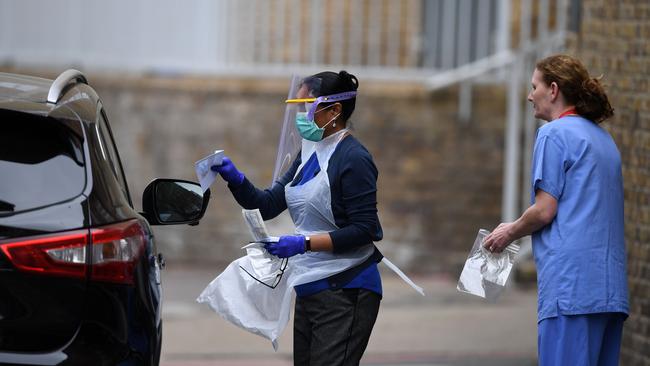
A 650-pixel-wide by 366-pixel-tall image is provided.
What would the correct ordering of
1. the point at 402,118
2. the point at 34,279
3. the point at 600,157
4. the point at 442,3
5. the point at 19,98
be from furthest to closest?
the point at 442,3, the point at 402,118, the point at 600,157, the point at 19,98, the point at 34,279

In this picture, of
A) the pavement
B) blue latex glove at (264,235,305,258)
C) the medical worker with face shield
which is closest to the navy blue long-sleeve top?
the medical worker with face shield

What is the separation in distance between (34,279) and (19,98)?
0.69 meters

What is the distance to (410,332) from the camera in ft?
30.1

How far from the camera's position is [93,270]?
3822 mm

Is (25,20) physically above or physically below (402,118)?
above

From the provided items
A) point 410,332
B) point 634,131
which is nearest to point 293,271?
point 634,131

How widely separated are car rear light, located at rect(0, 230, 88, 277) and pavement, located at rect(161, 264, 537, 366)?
4.15 m

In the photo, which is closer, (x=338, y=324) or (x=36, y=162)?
(x=36, y=162)

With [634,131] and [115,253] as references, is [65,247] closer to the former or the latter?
[115,253]

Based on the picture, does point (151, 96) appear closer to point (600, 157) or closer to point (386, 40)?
point (386, 40)

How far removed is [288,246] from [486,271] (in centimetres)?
83

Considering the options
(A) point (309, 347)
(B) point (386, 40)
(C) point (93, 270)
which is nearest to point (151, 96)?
(B) point (386, 40)

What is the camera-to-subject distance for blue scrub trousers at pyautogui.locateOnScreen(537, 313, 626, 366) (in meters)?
4.64

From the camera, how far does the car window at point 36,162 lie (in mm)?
3830
